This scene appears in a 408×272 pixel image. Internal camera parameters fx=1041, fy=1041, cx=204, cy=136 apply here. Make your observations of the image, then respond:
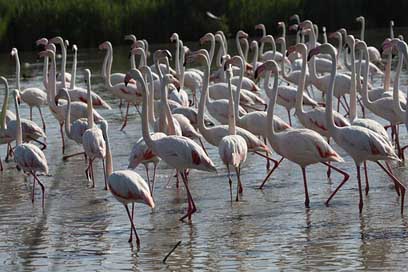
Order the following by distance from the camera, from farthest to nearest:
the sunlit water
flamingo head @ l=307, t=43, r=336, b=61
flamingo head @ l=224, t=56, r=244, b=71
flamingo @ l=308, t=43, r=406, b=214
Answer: flamingo head @ l=224, t=56, r=244, b=71
flamingo head @ l=307, t=43, r=336, b=61
flamingo @ l=308, t=43, r=406, b=214
the sunlit water

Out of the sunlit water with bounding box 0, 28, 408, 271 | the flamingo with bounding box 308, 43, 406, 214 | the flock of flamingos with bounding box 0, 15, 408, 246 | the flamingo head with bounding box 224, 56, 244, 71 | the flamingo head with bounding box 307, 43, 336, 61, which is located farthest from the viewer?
the flamingo head with bounding box 224, 56, 244, 71

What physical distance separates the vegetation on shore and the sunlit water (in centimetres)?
1915

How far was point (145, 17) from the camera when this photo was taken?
1289 inches

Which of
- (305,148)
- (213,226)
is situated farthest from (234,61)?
(213,226)

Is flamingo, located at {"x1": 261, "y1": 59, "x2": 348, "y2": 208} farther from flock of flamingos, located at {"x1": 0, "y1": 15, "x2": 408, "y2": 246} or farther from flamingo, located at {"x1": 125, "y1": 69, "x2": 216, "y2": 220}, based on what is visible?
flamingo, located at {"x1": 125, "y1": 69, "x2": 216, "y2": 220}

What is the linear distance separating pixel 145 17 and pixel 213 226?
23.2 m

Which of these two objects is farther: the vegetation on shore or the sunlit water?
the vegetation on shore

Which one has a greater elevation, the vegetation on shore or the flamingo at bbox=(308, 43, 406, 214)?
the vegetation on shore

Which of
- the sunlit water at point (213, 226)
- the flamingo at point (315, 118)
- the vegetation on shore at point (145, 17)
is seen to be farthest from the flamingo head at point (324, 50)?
the vegetation on shore at point (145, 17)

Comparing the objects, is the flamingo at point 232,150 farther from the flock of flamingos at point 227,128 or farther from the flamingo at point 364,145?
the flamingo at point 364,145

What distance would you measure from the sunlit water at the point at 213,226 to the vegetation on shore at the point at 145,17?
19.1 m

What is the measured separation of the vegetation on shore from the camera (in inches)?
1276

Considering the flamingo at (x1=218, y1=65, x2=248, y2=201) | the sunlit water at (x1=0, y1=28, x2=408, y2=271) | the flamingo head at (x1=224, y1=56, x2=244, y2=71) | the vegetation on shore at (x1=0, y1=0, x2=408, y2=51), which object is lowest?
the sunlit water at (x1=0, y1=28, x2=408, y2=271)

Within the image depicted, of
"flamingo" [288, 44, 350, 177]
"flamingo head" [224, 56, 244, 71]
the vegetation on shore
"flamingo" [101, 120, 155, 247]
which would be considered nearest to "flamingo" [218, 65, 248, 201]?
"flamingo" [288, 44, 350, 177]
